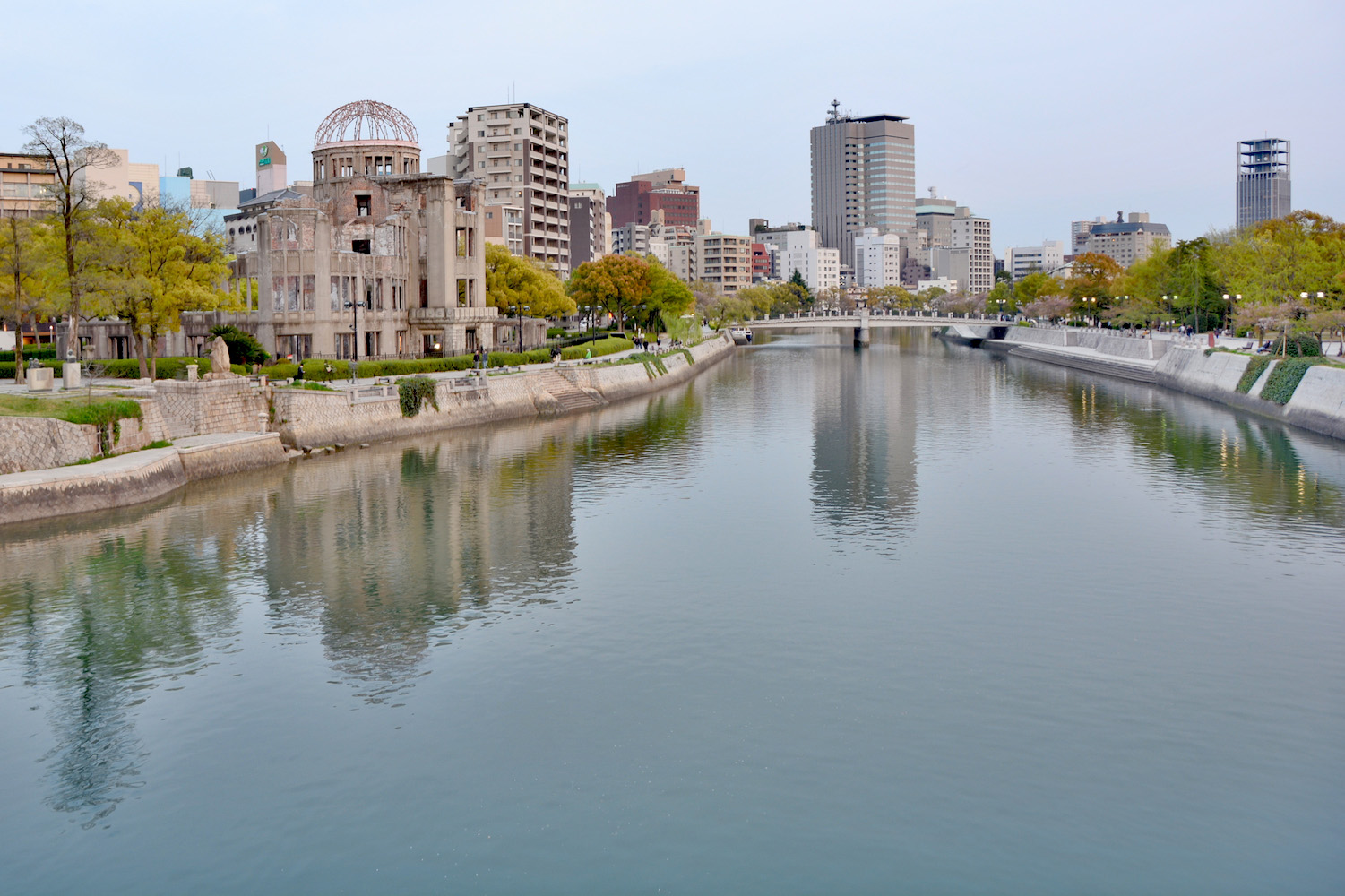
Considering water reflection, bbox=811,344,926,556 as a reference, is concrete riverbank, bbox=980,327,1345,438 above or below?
above

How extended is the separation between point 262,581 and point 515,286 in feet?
226

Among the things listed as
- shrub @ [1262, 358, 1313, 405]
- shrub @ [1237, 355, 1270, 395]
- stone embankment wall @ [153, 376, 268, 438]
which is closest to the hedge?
stone embankment wall @ [153, 376, 268, 438]

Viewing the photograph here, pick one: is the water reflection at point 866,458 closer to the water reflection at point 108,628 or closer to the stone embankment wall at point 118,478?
the water reflection at point 108,628

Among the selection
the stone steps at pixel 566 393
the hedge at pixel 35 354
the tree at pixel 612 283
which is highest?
the tree at pixel 612 283

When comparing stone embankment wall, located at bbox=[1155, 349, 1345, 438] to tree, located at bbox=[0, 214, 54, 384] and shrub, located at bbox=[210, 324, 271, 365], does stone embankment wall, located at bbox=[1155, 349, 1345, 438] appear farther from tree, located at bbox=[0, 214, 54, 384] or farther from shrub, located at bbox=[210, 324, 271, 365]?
tree, located at bbox=[0, 214, 54, 384]

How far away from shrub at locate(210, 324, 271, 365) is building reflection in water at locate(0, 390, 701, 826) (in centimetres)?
1350

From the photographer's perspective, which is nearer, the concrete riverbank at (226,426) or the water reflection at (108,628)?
the water reflection at (108,628)

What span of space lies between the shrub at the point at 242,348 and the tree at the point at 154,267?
6.20 ft

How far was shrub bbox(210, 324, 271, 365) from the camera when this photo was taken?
60.1m

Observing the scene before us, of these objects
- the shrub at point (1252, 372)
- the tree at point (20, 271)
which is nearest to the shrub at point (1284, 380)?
the shrub at point (1252, 372)

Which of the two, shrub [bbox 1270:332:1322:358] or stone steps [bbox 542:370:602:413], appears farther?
stone steps [bbox 542:370:602:413]

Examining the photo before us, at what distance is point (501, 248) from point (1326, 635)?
8101 centimetres

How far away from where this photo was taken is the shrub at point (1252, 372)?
70.8 metres

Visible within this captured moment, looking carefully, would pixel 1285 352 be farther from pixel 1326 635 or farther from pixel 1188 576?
pixel 1326 635
